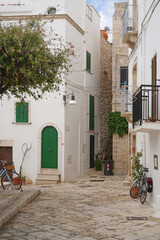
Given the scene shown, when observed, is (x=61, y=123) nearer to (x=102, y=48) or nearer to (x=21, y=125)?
(x=21, y=125)

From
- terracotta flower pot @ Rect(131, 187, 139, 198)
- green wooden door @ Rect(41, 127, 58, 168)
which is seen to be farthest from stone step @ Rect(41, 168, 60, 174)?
terracotta flower pot @ Rect(131, 187, 139, 198)

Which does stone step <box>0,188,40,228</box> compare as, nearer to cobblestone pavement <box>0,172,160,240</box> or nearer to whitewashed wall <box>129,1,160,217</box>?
cobblestone pavement <box>0,172,160,240</box>

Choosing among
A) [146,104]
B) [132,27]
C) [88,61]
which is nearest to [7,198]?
[146,104]

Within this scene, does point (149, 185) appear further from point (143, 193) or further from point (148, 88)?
point (148, 88)

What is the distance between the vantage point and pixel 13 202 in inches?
391

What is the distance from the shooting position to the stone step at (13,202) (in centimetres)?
808

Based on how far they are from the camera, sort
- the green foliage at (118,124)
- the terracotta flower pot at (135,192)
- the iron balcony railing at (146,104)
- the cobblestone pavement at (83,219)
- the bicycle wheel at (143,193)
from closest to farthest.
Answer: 1. the cobblestone pavement at (83,219)
2. the iron balcony railing at (146,104)
3. the bicycle wheel at (143,193)
4. the terracotta flower pot at (135,192)
5. the green foliage at (118,124)

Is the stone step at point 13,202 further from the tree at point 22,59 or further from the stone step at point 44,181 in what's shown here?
the stone step at point 44,181

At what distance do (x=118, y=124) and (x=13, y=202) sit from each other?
36.5ft

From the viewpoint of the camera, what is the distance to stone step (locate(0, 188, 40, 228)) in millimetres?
8078

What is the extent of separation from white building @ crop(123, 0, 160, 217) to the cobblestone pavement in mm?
837

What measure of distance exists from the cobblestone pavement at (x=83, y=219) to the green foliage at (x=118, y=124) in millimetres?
7344

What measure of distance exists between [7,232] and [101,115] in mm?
16442

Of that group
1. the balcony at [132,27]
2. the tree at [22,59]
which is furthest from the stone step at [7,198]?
A: the balcony at [132,27]
